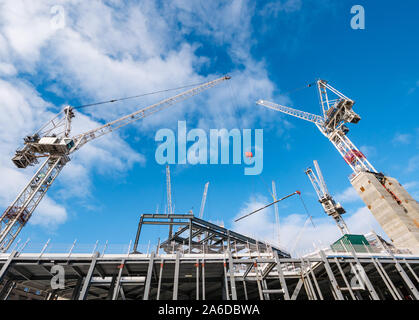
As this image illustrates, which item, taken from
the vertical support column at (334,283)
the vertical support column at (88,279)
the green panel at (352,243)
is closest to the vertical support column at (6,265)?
the vertical support column at (88,279)

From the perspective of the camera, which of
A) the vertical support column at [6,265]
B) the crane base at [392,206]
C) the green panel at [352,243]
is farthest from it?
the crane base at [392,206]

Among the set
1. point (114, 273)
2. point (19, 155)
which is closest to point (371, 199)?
point (114, 273)

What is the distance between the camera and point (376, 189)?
38094 millimetres

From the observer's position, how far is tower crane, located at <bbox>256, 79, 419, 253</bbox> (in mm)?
33969

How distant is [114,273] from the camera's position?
23406 mm

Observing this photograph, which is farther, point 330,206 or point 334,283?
point 330,206

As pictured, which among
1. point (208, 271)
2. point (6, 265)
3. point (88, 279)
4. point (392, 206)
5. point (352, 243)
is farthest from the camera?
point (392, 206)

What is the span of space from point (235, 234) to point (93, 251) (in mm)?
27586

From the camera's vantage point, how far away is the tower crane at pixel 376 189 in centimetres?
3397

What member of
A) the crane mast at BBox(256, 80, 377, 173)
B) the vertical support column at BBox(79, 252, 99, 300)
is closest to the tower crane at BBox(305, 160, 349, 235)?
the crane mast at BBox(256, 80, 377, 173)

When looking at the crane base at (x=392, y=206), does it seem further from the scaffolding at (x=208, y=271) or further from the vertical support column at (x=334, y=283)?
the vertical support column at (x=334, y=283)

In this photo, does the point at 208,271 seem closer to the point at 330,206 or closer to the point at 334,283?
the point at 334,283

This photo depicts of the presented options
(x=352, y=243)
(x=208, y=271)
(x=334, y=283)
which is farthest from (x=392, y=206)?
(x=208, y=271)
